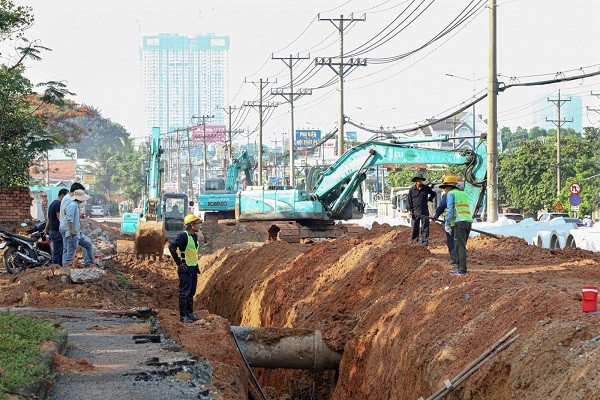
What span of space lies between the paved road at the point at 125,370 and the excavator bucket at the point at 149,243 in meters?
19.2

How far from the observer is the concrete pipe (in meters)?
16.2

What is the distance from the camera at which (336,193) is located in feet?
108

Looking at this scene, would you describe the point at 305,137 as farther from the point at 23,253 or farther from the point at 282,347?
the point at 282,347

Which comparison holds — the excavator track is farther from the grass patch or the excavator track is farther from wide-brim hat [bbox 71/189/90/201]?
the grass patch

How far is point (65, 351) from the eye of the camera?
1186 cm

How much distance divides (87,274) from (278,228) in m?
16.4

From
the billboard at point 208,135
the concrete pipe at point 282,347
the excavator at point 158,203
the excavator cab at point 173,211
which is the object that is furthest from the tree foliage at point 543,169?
the concrete pipe at point 282,347

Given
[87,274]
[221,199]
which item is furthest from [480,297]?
[221,199]

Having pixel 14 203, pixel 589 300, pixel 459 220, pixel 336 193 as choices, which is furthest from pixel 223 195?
pixel 589 300

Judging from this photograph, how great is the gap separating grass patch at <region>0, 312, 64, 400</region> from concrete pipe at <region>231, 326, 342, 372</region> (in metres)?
4.24

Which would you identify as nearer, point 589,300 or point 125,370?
point 125,370

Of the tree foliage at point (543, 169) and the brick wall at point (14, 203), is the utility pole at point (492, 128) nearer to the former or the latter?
the brick wall at point (14, 203)

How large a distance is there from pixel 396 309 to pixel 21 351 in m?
7.10

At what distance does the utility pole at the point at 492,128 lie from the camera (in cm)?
2697
